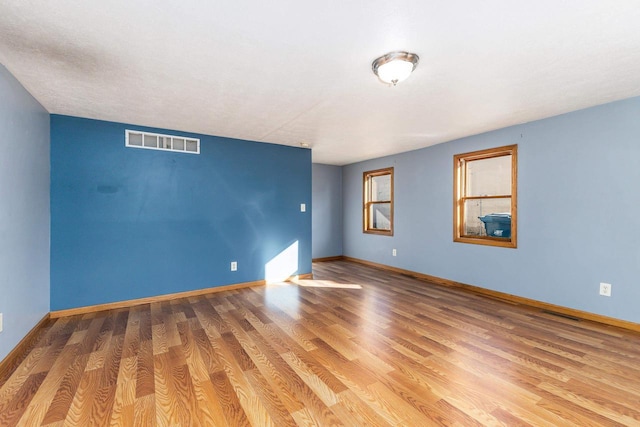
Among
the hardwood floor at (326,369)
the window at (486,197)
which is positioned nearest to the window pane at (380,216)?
the window at (486,197)

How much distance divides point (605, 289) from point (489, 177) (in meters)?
1.84

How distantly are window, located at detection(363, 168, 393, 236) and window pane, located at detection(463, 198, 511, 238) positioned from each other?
5.22 ft

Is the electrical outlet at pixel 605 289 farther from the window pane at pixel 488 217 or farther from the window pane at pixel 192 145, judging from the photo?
the window pane at pixel 192 145

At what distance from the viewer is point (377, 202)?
19.5ft

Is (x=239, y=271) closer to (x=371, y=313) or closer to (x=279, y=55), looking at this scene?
(x=371, y=313)

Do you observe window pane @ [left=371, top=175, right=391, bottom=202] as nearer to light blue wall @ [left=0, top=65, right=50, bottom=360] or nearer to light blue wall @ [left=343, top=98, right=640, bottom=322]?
light blue wall @ [left=343, top=98, right=640, bottom=322]

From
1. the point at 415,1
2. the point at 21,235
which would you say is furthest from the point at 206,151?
the point at 415,1

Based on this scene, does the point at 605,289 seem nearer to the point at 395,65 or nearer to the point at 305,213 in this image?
the point at 395,65

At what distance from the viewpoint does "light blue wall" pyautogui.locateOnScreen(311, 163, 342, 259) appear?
6.39m

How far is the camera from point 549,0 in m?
1.47

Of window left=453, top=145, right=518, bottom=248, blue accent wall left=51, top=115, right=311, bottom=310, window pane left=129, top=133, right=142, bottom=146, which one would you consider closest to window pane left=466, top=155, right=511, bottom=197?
window left=453, top=145, right=518, bottom=248

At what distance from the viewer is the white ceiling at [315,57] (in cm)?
155

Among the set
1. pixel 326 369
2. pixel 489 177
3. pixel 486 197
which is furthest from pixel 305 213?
pixel 326 369

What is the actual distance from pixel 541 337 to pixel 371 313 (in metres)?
1.56
